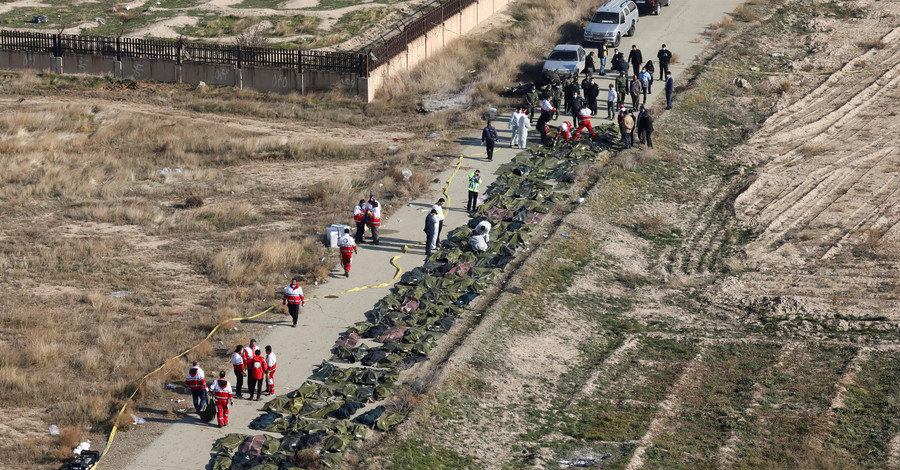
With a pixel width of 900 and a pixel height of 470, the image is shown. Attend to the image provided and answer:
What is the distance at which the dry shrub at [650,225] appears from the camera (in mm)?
29781

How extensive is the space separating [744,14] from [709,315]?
24304mm

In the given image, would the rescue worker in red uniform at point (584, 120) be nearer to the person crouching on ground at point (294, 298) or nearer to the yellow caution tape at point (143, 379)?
the yellow caution tape at point (143, 379)

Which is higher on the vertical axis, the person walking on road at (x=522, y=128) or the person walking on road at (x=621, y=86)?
the person walking on road at (x=621, y=86)

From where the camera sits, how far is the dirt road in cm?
1858

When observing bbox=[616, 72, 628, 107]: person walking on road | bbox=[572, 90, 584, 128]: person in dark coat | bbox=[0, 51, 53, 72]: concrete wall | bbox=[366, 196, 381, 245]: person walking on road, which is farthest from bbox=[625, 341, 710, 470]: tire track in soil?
bbox=[0, 51, 53, 72]: concrete wall

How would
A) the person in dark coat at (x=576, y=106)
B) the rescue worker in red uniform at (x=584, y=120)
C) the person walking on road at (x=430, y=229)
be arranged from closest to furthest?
the person walking on road at (x=430, y=229)
the rescue worker in red uniform at (x=584, y=120)
the person in dark coat at (x=576, y=106)

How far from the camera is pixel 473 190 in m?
28.8

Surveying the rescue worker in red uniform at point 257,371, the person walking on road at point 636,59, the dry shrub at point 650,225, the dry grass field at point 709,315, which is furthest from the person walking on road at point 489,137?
the rescue worker in red uniform at point 257,371

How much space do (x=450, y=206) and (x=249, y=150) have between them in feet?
27.3

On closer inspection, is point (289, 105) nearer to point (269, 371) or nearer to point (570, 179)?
point (570, 179)

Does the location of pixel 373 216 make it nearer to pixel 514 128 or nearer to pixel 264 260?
pixel 264 260

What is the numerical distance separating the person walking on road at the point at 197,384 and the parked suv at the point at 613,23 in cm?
2584

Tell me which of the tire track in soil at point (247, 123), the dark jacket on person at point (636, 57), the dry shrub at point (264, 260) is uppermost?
the dark jacket on person at point (636, 57)

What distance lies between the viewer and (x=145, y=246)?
27.9m
